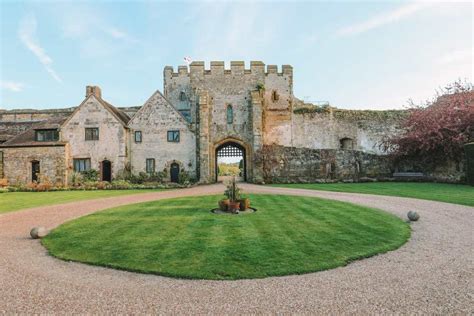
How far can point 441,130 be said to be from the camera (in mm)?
23047

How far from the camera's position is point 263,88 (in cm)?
2894

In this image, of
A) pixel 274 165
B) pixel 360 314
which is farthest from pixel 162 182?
pixel 360 314

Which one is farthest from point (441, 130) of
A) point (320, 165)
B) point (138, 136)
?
point (138, 136)

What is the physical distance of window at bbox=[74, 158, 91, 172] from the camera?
26.7 m

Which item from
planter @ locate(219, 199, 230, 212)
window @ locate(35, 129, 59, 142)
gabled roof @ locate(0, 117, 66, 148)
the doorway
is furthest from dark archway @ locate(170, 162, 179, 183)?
planter @ locate(219, 199, 230, 212)

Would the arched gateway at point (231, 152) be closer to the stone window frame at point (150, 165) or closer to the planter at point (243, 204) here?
the stone window frame at point (150, 165)

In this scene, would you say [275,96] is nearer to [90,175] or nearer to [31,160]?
[90,175]

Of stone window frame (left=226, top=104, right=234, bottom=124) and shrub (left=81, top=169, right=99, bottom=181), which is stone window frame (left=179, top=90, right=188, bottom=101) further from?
shrub (left=81, top=169, right=99, bottom=181)

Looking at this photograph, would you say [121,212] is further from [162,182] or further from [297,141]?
[297,141]

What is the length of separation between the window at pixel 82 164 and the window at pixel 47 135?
3.16 metres

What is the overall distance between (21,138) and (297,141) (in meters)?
26.8

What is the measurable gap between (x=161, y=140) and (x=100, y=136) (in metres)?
5.50

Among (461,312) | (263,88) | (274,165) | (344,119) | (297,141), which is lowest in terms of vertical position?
(461,312)

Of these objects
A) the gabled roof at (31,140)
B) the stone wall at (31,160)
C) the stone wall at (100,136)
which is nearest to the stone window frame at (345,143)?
the stone wall at (100,136)
